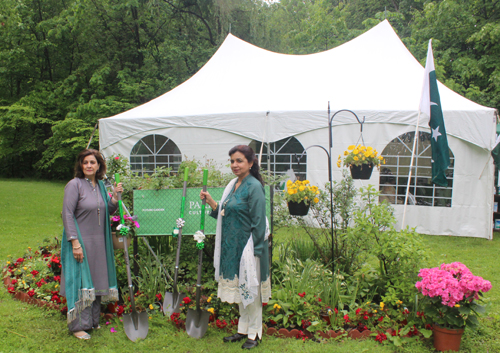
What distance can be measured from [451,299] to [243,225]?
1.59 meters

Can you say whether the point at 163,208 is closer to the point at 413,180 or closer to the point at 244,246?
the point at 244,246

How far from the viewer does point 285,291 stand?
3.40 m

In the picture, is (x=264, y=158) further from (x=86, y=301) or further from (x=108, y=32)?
(x=108, y=32)

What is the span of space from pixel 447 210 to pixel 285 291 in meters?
4.55

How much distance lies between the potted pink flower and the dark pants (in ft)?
8.66

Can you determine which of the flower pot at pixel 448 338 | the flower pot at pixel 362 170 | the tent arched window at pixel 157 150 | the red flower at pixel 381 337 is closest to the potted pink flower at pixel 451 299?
the flower pot at pixel 448 338

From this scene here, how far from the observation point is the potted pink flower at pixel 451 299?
8.73 feet

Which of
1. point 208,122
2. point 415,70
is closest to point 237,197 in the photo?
point 208,122

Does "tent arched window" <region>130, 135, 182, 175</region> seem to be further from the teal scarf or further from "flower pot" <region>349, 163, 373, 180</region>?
the teal scarf

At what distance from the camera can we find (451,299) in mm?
2676

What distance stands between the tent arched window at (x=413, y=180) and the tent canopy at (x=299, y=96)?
0.69 m

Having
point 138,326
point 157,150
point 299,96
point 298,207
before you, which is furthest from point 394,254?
point 157,150

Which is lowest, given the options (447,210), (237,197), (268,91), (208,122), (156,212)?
(447,210)

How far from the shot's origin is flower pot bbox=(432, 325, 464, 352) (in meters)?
2.78
